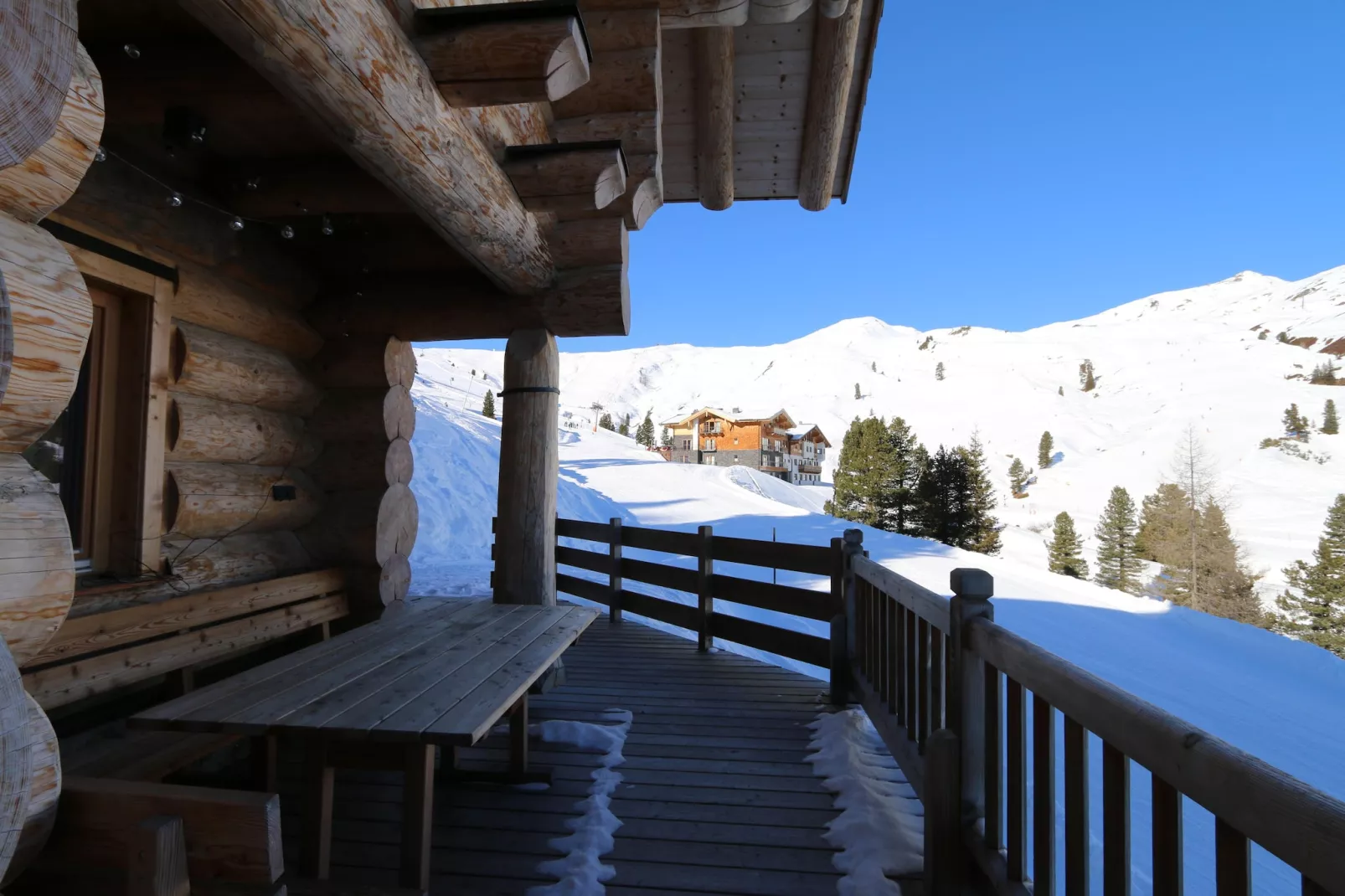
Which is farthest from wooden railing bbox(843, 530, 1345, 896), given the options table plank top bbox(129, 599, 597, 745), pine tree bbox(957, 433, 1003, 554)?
pine tree bbox(957, 433, 1003, 554)

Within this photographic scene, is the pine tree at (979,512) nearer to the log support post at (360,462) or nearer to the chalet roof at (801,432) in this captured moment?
the chalet roof at (801,432)

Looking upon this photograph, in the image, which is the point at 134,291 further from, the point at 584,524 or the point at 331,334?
the point at 584,524

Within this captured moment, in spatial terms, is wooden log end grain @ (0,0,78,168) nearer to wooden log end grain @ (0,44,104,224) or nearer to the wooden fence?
wooden log end grain @ (0,44,104,224)

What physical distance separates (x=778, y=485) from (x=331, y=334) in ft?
120

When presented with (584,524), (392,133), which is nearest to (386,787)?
(392,133)

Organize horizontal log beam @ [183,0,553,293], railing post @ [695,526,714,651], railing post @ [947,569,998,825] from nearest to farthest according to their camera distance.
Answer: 1. horizontal log beam @ [183,0,553,293]
2. railing post @ [947,569,998,825]
3. railing post @ [695,526,714,651]

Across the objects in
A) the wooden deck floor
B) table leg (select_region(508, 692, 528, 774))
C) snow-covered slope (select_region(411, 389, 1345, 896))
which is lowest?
snow-covered slope (select_region(411, 389, 1345, 896))

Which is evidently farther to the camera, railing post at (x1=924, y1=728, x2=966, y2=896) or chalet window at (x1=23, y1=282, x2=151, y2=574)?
chalet window at (x1=23, y1=282, x2=151, y2=574)

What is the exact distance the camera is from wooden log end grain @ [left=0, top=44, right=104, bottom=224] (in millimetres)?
1312

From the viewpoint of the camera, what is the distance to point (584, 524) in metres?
7.04

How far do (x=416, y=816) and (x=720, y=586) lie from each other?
3397mm

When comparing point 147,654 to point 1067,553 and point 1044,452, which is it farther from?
point 1044,452

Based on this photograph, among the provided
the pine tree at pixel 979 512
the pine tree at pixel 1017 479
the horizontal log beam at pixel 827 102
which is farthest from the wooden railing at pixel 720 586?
the pine tree at pixel 1017 479

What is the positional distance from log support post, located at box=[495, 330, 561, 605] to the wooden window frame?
1.73m
